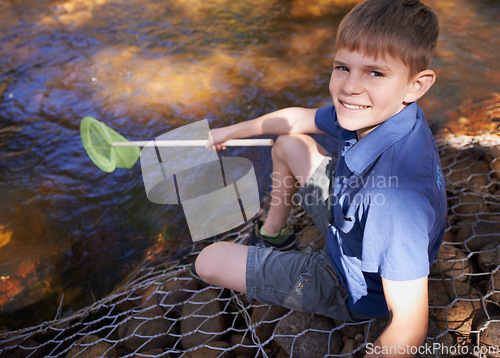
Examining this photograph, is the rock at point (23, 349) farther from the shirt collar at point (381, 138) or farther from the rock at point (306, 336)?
the shirt collar at point (381, 138)

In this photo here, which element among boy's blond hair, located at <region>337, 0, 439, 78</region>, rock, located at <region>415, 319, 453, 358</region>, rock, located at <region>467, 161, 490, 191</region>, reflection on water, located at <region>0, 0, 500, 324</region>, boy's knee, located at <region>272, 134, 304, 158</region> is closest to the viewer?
boy's blond hair, located at <region>337, 0, 439, 78</region>

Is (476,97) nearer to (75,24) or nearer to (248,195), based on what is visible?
(248,195)

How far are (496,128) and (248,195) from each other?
190 centimetres

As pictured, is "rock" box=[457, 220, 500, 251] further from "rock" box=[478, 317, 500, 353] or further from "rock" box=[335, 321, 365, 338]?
"rock" box=[335, 321, 365, 338]

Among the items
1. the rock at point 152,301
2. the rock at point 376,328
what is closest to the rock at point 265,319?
the rock at point 376,328

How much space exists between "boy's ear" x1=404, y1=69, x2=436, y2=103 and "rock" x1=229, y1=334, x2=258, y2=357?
1.19 metres

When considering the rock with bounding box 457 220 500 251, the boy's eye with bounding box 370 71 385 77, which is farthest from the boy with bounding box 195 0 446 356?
the rock with bounding box 457 220 500 251

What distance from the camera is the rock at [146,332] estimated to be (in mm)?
1709

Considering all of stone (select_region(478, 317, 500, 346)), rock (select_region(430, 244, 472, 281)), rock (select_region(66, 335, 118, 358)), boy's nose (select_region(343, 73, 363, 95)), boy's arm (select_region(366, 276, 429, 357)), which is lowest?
stone (select_region(478, 317, 500, 346))

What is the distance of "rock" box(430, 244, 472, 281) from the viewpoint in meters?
1.67

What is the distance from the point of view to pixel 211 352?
5.30 feet

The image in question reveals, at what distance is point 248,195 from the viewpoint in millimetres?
2695

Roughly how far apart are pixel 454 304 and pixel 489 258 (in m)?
0.31

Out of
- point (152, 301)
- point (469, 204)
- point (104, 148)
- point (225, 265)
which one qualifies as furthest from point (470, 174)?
point (104, 148)
